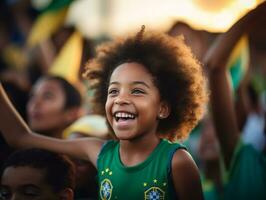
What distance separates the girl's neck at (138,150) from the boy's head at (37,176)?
364 mm

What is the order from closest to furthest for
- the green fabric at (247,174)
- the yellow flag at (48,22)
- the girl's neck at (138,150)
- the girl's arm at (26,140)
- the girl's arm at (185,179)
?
the girl's arm at (185,179)
the girl's neck at (138,150)
the girl's arm at (26,140)
the green fabric at (247,174)
the yellow flag at (48,22)

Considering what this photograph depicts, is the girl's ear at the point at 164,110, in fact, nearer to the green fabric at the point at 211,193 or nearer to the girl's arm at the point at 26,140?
the girl's arm at the point at 26,140

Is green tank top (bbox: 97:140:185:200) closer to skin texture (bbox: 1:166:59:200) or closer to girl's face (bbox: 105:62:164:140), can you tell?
girl's face (bbox: 105:62:164:140)

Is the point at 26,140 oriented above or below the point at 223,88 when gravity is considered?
below

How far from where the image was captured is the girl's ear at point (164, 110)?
2834 millimetres

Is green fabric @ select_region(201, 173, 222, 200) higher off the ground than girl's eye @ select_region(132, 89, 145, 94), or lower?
lower

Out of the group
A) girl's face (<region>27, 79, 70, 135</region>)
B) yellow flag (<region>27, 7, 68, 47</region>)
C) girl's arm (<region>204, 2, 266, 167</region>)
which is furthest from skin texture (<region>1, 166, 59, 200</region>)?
yellow flag (<region>27, 7, 68, 47</region>)

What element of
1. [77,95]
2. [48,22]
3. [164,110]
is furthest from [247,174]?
[48,22]

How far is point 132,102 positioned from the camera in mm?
2715

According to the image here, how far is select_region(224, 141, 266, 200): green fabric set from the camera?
135 inches

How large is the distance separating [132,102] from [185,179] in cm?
38

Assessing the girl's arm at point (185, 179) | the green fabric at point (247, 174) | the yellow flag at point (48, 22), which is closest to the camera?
the girl's arm at point (185, 179)

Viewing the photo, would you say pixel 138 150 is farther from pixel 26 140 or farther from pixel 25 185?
pixel 26 140

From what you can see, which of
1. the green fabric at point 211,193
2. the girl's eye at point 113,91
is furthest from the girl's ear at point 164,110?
the green fabric at point 211,193
